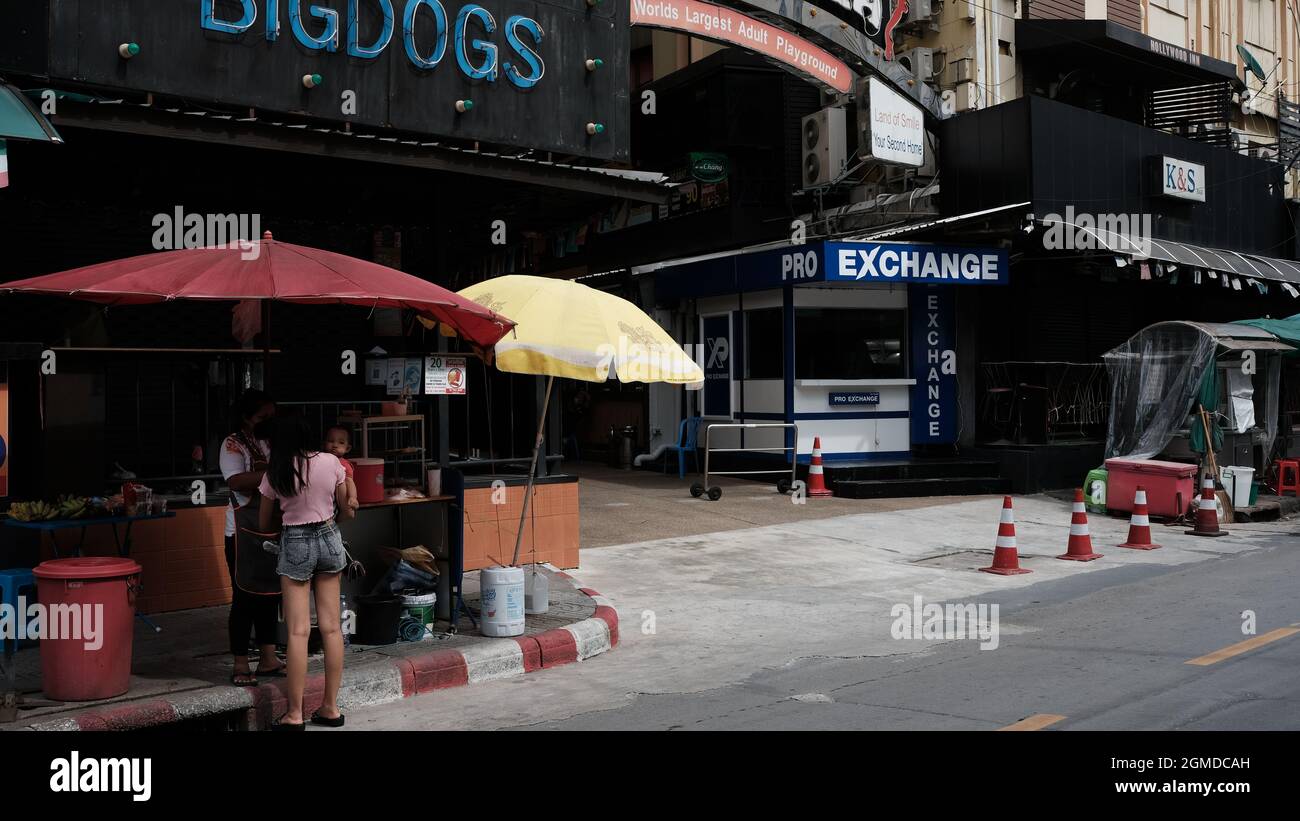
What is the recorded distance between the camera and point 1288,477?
1731 centimetres

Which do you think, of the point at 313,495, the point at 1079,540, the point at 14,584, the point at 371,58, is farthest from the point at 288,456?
the point at 1079,540

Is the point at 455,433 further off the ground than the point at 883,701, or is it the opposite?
the point at 455,433

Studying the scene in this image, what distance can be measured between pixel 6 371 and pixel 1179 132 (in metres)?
22.6

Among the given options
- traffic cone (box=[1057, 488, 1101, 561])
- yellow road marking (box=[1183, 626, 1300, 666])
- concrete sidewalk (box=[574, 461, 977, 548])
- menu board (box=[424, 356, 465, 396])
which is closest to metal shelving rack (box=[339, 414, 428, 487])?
menu board (box=[424, 356, 465, 396])

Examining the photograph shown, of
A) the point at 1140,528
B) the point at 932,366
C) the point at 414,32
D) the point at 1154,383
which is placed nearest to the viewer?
the point at 414,32

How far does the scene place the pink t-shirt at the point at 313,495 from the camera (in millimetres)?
6281

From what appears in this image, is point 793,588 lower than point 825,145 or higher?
lower

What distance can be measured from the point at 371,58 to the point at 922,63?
41.5ft

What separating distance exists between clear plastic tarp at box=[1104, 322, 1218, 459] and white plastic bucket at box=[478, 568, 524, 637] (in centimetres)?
1127

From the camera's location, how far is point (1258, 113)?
25672 mm

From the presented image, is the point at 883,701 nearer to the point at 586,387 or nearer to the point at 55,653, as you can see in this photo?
the point at 55,653

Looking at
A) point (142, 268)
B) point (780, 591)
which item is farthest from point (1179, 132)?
point (142, 268)

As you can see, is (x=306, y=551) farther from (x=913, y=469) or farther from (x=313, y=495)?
(x=913, y=469)

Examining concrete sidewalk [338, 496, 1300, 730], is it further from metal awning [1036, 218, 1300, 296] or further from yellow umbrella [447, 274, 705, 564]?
metal awning [1036, 218, 1300, 296]
